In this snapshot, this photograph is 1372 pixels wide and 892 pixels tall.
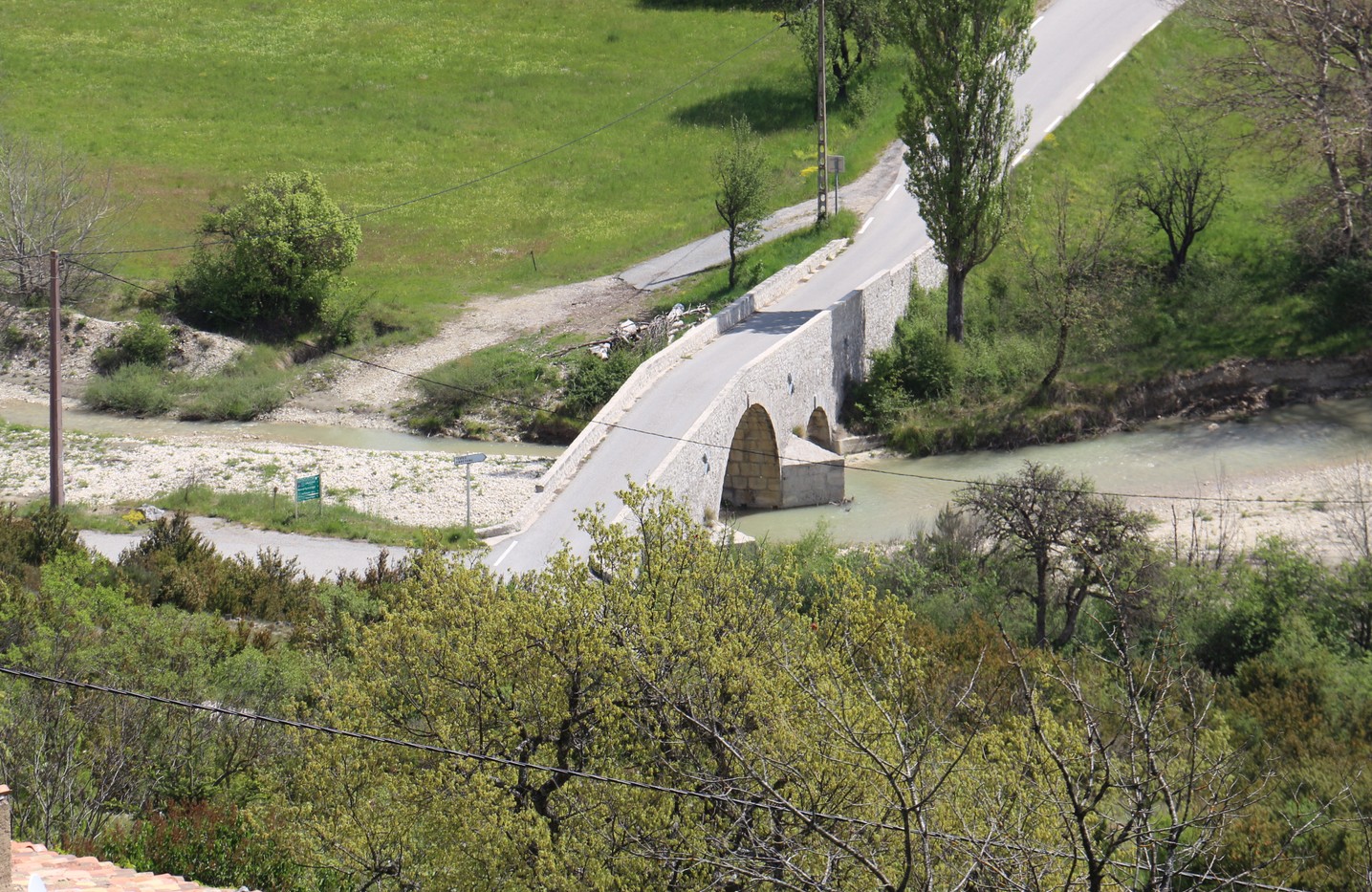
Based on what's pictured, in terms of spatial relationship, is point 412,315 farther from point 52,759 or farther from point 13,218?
point 52,759

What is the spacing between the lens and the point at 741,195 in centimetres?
4088

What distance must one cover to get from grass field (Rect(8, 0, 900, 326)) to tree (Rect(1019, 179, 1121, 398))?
26.0ft

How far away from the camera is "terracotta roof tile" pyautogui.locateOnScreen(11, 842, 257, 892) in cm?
959

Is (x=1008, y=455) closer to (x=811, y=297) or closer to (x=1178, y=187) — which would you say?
(x=811, y=297)

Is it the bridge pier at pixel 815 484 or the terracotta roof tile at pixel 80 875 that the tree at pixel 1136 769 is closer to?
the terracotta roof tile at pixel 80 875

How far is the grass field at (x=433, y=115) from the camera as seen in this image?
1845 inches

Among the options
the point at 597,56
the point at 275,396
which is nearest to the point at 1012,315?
the point at 275,396

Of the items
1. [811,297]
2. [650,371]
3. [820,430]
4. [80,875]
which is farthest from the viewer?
[811,297]

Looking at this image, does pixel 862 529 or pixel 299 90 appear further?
pixel 299 90

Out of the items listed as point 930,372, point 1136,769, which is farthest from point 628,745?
point 930,372

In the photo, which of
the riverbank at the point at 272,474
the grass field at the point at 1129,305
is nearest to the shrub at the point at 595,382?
the riverbank at the point at 272,474

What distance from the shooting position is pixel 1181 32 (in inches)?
2010

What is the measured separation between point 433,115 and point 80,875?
47.8 m

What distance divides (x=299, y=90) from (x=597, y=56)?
11575mm
